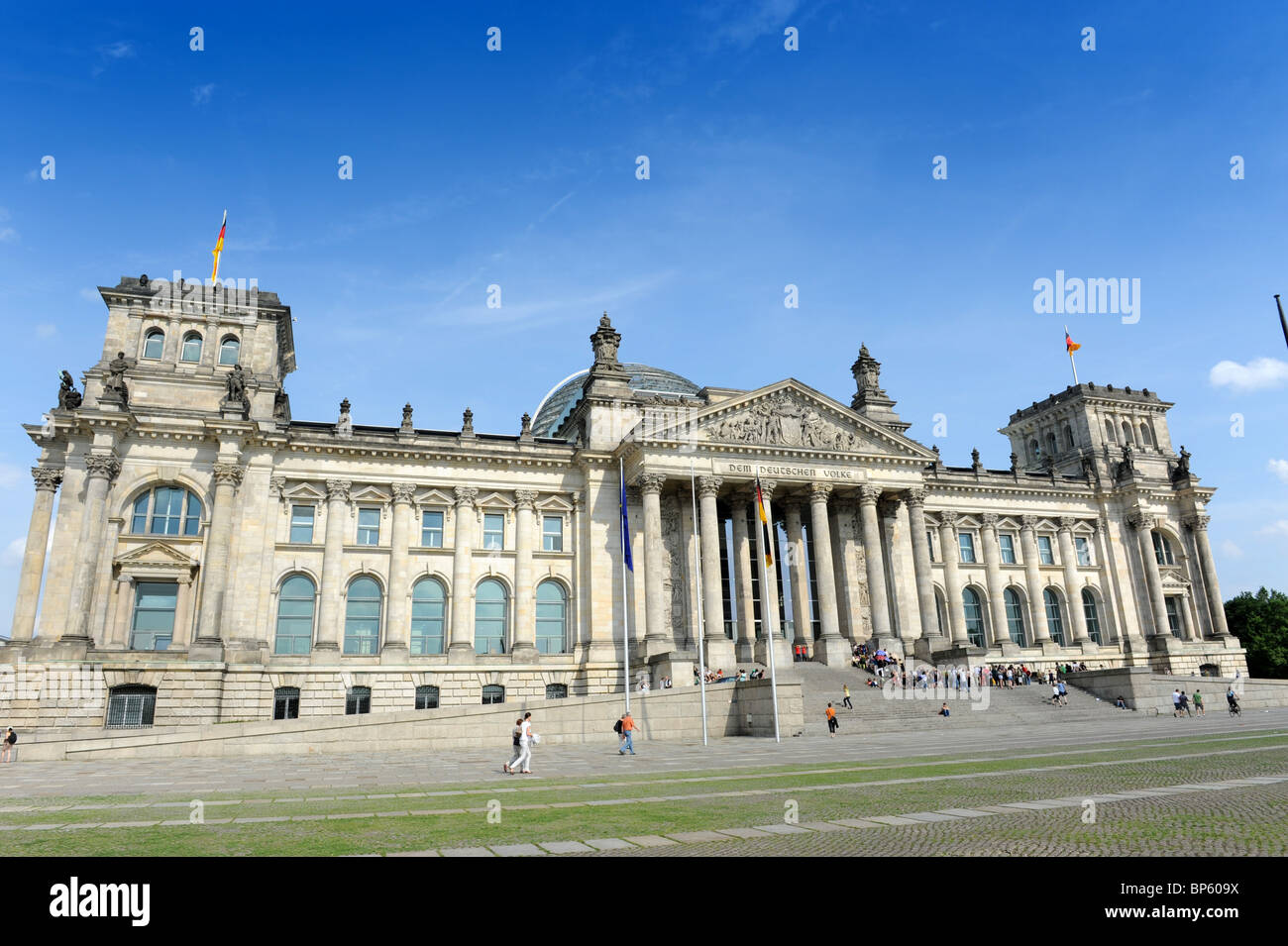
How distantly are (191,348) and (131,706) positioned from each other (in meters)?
20.9

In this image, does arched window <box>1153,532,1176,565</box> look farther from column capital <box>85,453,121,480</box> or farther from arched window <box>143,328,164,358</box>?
column capital <box>85,453,121,480</box>

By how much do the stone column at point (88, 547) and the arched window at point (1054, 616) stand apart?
208 feet

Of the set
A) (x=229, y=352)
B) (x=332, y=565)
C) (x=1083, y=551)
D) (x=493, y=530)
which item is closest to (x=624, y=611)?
(x=493, y=530)

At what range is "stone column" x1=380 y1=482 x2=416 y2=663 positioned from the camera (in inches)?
1876

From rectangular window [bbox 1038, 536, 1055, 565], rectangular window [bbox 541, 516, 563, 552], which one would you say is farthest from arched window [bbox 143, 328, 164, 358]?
rectangular window [bbox 1038, 536, 1055, 565]

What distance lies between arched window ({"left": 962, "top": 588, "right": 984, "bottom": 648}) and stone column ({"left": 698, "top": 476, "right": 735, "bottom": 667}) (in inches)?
931

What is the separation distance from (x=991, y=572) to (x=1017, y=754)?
4375 cm

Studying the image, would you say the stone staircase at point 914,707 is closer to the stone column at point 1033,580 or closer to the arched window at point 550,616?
the arched window at point 550,616

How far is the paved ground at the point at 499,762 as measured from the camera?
20453 mm

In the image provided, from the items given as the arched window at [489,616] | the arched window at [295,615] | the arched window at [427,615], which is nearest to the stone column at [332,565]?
the arched window at [295,615]

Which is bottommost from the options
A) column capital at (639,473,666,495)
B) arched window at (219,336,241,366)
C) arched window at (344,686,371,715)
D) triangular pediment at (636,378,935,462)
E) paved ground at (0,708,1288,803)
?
paved ground at (0,708,1288,803)

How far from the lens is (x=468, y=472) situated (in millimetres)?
52094
